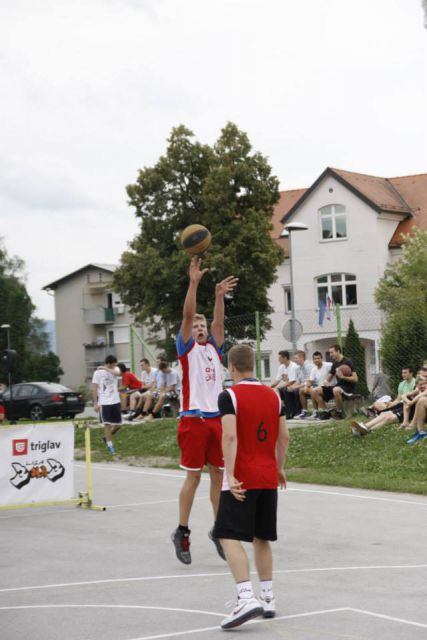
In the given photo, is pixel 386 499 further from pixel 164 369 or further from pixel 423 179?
pixel 423 179

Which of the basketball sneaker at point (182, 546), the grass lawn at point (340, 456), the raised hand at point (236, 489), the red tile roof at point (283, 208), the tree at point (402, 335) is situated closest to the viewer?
the raised hand at point (236, 489)

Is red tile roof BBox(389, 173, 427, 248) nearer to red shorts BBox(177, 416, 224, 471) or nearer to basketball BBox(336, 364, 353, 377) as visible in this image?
basketball BBox(336, 364, 353, 377)

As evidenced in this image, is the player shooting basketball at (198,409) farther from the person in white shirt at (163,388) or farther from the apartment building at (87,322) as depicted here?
the apartment building at (87,322)

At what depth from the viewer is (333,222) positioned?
5416 cm

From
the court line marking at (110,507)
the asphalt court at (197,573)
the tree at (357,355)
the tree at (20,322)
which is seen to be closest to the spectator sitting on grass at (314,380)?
the tree at (357,355)

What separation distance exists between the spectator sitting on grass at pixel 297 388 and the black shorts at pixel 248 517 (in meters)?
15.4

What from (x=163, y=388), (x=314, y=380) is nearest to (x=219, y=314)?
(x=314, y=380)

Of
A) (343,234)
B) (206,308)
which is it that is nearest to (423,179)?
(343,234)

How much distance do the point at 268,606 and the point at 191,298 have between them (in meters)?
2.96

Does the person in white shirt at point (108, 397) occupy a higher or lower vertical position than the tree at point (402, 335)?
lower

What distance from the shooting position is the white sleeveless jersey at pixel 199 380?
9641 millimetres

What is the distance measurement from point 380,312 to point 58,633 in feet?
60.3

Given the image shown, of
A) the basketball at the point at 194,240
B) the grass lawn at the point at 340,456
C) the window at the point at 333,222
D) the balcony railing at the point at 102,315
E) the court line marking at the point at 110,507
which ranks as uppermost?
the window at the point at 333,222

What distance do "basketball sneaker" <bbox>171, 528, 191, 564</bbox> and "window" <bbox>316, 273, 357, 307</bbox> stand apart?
4531 centimetres
